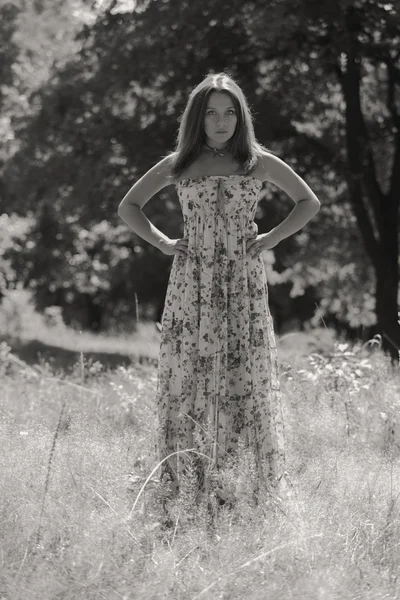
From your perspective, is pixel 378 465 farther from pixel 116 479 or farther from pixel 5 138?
pixel 5 138

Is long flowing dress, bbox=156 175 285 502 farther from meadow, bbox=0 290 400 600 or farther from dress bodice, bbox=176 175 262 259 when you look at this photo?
meadow, bbox=0 290 400 600

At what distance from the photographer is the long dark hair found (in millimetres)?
3803

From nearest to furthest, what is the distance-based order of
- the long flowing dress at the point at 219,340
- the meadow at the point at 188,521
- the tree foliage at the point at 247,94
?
the meadow at the point at 188,521, the long flowing dress at the point at 219,340, the tree foliage at the point at 247,94

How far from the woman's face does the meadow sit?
140cm

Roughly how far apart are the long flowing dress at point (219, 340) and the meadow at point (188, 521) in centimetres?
24

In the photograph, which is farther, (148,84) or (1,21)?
(1,21)

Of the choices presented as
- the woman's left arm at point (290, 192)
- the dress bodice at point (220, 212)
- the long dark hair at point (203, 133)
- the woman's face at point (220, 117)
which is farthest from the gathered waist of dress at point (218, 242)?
the woman's face at point (220, 117)

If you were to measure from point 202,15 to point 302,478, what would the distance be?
28.1 feet

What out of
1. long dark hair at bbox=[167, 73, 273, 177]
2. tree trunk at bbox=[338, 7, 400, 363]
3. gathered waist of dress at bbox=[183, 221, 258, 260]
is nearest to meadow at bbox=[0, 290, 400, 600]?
gathered waist of dress at bbox=[183, 221, 258, 260]

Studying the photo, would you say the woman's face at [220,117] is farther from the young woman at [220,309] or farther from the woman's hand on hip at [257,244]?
the woman's hand on hip at [257,244]

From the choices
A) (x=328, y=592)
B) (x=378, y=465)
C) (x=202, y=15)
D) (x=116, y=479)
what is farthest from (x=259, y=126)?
(x=328, y=592)

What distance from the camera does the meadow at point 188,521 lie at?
2717mm

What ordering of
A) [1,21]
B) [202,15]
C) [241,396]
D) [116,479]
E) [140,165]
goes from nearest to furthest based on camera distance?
[116,479] → [241,396] → [202,15] → [140,165] → [1,21]

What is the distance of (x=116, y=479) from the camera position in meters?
3.41
